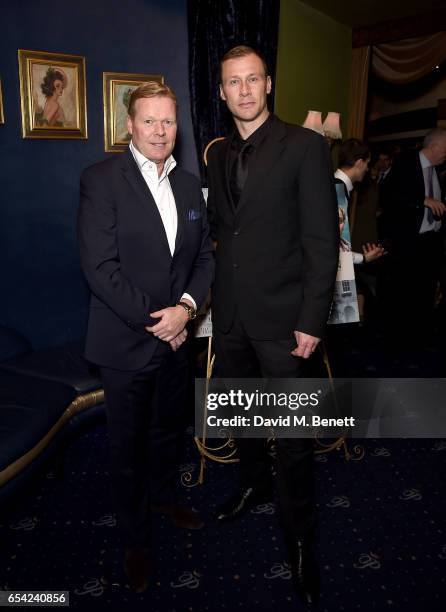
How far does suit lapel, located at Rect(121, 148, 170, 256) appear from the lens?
1.95m

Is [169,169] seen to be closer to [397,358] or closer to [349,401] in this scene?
[349,401]

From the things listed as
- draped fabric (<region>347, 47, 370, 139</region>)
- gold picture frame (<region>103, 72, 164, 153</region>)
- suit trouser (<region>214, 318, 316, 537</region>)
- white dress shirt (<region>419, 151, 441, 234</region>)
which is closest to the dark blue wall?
gold picture frame (<region>103, 72, 164, 153</region>)

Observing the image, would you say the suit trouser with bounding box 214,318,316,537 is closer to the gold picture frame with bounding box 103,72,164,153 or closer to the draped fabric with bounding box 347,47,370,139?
the gold picture frame with bounding box 103,72,164,153

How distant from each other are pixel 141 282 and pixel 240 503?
123cm

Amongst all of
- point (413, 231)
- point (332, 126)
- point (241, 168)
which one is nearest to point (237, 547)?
point (241, 168)

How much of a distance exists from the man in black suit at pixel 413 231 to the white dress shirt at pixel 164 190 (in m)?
3.19

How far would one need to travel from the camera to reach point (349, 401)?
379cm

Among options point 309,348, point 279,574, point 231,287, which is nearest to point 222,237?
point 231,287

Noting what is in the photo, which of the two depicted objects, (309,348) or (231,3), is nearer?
(309,348)

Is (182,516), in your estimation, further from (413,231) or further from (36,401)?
(413,231)

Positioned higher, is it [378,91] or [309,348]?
[378,91]

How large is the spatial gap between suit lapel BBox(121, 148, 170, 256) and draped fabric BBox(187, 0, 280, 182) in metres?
1.95

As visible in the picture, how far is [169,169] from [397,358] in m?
3.31

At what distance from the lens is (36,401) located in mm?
2641
